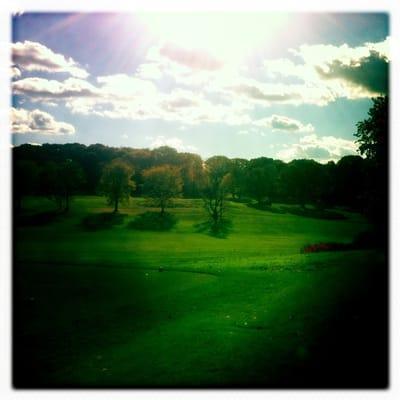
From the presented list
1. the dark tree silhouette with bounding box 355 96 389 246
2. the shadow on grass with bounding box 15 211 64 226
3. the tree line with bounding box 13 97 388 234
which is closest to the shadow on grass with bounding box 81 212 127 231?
the tree line with bounding box 13 97 388 234

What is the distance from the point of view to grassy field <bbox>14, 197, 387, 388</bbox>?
6.72 metres

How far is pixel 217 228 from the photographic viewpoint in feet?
42.6

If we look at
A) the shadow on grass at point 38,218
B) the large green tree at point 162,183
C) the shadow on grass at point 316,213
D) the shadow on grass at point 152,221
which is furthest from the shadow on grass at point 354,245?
the shadow on grass at point 38,218

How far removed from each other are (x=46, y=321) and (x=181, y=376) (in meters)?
3.33

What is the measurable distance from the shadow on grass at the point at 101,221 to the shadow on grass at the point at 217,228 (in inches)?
95.0

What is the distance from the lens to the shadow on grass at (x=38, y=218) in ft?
34.6

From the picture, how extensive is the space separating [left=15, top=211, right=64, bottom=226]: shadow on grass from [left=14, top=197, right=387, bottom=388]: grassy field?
3 centimetres

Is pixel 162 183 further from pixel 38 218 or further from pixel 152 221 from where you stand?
pixel 38 218

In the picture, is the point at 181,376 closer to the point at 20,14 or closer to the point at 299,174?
the point at 299,174

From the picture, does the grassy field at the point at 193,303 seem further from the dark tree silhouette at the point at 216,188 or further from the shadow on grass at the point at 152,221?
the dark tree silhouette at the point at 216,188

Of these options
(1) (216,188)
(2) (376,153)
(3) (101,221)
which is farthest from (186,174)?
(2) (376,153)

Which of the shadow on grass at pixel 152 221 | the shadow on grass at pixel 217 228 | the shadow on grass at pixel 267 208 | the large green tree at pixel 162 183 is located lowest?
the shadow on grass at pixel 217 228

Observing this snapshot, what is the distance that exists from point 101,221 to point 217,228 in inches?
143

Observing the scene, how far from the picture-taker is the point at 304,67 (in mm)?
9820
